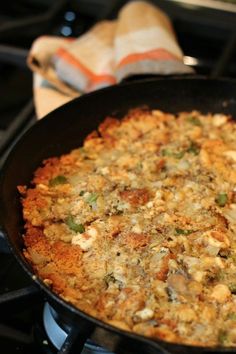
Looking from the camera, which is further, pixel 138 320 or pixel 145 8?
pixel 145 8

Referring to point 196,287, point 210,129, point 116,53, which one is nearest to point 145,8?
point 116,53

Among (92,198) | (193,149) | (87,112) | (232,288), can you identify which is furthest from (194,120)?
(232,288)

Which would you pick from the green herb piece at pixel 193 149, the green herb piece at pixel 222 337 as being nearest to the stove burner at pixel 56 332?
the green herb piece at pixel 222 337

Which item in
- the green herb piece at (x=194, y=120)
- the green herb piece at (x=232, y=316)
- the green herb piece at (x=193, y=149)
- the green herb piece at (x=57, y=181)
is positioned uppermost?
the green herb piece at (x=194, y=120)

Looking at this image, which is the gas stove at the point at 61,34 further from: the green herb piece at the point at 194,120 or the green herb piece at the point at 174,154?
the green herb piece at the point at 174,154

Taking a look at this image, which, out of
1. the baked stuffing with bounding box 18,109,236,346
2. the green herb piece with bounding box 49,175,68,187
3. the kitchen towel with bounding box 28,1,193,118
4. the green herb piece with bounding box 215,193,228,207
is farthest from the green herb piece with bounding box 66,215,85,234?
the kitchen towel with bounding box 28,1,193,118

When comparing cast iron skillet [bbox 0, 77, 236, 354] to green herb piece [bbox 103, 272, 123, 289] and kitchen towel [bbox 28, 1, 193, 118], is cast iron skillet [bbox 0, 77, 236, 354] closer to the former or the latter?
kitchen towel [bbox 28, 1, 193, 118]

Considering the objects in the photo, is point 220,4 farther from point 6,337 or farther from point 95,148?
point 6,337
